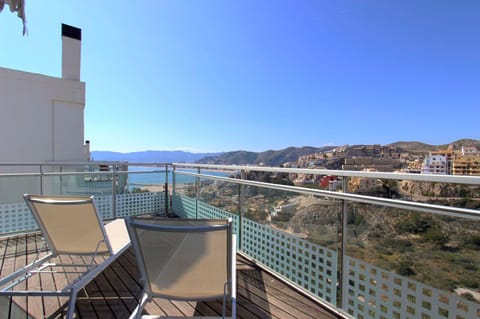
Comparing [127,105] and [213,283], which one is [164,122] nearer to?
[127,105]

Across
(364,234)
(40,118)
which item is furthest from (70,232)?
(40,118)

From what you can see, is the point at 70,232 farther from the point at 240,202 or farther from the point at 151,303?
the point at 240,202

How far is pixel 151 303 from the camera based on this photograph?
222 cm

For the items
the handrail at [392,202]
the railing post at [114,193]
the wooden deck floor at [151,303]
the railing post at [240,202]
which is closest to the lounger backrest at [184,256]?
the wooden deck floor at [151,303]

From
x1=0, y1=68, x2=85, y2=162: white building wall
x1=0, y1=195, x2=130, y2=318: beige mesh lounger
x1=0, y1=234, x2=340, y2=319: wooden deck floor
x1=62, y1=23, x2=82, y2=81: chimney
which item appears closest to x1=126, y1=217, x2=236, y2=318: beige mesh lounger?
x1=0, y1=234, x2=340, y2=319: wooden deck floor

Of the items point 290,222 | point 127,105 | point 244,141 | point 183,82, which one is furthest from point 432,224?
point 244,141

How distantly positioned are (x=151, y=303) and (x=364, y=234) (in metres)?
1.85

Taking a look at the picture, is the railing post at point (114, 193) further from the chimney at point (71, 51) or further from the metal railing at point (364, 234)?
the chimney at point (71, 51)

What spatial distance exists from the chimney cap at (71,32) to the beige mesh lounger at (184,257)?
9.55 meters

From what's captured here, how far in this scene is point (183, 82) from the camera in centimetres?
1809

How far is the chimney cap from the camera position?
8344mm

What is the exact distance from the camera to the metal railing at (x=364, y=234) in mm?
1392

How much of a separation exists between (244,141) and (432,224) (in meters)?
46.7

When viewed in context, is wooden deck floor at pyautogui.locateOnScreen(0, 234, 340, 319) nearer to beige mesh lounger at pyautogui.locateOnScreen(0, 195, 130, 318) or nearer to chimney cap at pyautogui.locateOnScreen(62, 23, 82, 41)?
beige mesh lounger at pyautogui.locateOnScreen(0, 195, 130, 318)
